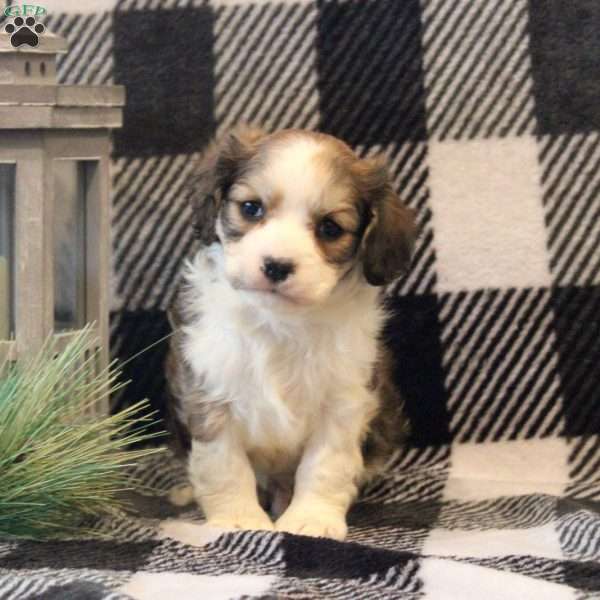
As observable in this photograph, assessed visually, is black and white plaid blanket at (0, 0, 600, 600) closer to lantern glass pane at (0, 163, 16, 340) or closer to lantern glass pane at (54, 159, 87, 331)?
lantern glass pane at (54, 159, 87, 331)

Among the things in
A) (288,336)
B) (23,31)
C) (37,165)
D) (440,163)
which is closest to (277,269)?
(288,336)

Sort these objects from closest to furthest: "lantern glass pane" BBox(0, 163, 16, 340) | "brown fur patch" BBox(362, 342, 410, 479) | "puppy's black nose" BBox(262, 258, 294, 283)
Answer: "puppy's black nose" BBox(262, 258, 294, 283)
"lantern glass pane" BBox(0, 163, 16, 340)
"brown fur patch" BBox(362, 342, 410, 479)

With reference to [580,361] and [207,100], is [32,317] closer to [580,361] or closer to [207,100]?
[207,100]

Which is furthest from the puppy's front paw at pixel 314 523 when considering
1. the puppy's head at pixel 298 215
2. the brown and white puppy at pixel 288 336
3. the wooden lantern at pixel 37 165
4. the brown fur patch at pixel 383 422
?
the wooden lantern at pixel 37 165

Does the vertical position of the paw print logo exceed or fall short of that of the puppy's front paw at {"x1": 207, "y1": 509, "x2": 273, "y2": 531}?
it exceeds it

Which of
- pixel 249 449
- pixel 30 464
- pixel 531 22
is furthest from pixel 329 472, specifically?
pixel 531 22

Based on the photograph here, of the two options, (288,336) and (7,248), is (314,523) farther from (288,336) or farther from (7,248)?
(7,248)

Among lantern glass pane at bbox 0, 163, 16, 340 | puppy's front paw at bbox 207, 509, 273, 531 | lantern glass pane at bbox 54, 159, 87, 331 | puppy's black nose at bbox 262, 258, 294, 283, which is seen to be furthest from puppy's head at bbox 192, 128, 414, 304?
puppy's front paw at bbox 207, 509, 273, 531
